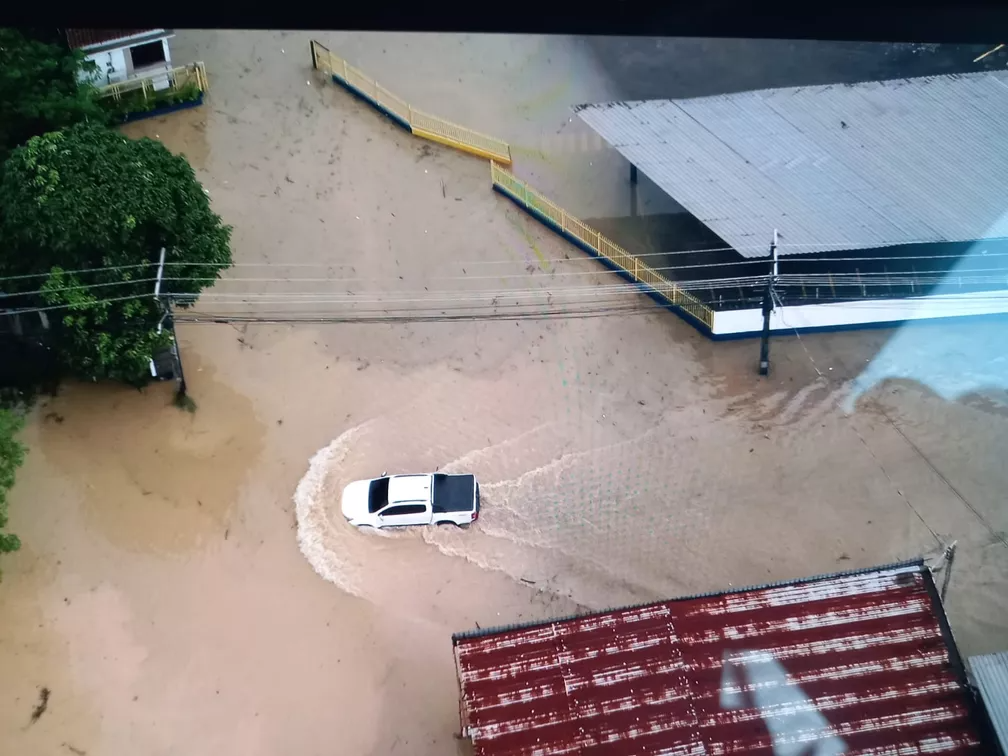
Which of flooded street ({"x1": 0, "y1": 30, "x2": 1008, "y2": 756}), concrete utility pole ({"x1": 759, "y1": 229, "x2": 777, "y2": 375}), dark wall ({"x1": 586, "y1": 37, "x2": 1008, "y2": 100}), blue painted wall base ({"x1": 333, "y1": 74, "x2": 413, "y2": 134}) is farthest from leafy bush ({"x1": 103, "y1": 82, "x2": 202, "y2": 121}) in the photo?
concrete utility pole ({"x1": 759, "y1": 229, "x2": 777, "y2": 375})

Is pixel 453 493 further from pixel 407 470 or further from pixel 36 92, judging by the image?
pixel 36 92

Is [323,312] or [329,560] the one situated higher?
[323,312]

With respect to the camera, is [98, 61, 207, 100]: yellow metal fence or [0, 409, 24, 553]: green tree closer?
[0, 409, 24, 553]: green tree

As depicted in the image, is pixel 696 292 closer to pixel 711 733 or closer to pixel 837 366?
pixel 837 366

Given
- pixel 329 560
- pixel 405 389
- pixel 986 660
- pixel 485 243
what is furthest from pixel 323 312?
pixel 986 660

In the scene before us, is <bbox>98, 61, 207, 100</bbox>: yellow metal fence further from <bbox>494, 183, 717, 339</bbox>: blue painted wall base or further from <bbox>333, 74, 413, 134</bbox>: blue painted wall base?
<bbox>494, 183, 717, 339</bbox>: blue painted wall base
